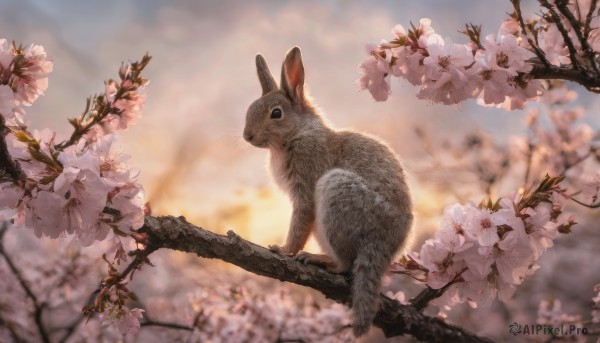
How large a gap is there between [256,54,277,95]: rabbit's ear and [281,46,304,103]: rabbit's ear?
0.95ft

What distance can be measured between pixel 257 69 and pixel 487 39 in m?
2.47

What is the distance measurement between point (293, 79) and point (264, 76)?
404mm

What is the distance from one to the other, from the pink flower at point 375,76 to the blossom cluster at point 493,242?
2.89 feet

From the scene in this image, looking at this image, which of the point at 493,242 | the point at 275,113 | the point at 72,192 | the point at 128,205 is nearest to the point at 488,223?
the point at 493,242

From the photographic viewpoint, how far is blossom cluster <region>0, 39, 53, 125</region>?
2.94m

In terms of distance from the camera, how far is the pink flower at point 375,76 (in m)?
3.21

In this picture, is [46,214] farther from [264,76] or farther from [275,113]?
[264,76]

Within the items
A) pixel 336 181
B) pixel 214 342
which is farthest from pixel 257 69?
pixel 214 342

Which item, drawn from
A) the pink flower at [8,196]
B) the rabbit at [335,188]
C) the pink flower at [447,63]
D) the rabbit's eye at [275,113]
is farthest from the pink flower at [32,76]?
the pink flower at [447,63]

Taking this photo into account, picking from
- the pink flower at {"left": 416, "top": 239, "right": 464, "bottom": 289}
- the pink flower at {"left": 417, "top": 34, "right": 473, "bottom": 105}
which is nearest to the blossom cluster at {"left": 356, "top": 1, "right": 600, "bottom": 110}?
the pink flower at {"left": 417, "top": 34, "right": 473, "bottom": 105}

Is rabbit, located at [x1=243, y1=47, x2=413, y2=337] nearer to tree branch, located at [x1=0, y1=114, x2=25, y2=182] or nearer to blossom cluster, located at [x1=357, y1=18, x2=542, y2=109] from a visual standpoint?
blossom cluster, located at [x1=357, y1=18, x2=542, y2=109]

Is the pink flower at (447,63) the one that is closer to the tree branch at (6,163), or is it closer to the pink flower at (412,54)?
the pink flower at (412,54)

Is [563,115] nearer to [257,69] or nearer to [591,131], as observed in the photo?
[591,131]

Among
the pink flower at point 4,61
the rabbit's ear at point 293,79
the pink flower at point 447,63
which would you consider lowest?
the pink flower at point 4,61
